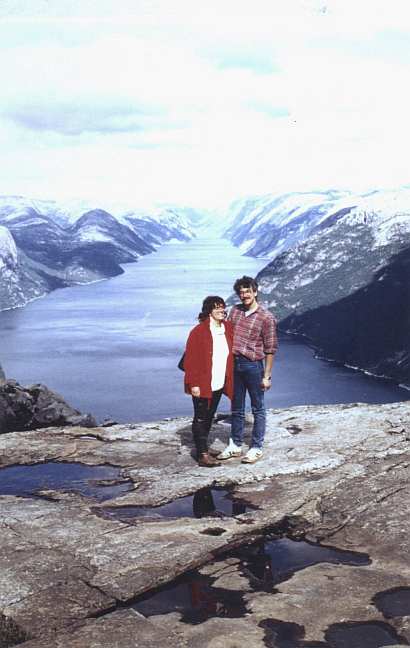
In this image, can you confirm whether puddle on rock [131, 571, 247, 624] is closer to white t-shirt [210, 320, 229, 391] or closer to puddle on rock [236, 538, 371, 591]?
puddle on rock [236, 538, 371, 591]

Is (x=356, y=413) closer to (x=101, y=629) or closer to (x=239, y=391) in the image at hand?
(x=239, y=391)

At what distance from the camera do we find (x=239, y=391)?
10.9 metres

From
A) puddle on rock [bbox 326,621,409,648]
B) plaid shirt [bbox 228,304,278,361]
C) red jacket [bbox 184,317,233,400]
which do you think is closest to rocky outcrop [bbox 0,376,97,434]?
red jacket [bbox 184,317,233,400]

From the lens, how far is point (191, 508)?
9.10 m

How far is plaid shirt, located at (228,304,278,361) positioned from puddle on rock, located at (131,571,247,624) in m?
4.19

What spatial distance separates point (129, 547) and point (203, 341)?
12.4 feet

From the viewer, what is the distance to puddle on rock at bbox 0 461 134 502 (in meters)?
9.91

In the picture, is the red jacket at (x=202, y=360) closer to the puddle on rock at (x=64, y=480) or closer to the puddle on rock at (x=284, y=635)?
the puddle on rock at (x=64, y=480)

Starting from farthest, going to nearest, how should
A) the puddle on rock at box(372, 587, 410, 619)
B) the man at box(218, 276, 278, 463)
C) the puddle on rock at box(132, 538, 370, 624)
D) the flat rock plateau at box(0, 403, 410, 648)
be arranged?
the man at box(218, 276, 278, 463)
the puddle on rock at box(132, 538, 370, 624)
the puddle on rock at box(372, 587, 410, 619)
the flat rock plateau at box(0, 403, 410, 648)

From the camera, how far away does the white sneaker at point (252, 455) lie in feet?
34.9

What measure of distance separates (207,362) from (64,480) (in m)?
2.74

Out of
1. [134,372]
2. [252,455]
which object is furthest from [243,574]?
[134,372]

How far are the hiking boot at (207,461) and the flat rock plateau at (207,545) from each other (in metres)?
0.13

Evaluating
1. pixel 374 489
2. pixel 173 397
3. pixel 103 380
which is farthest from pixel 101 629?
pixel 103 380
